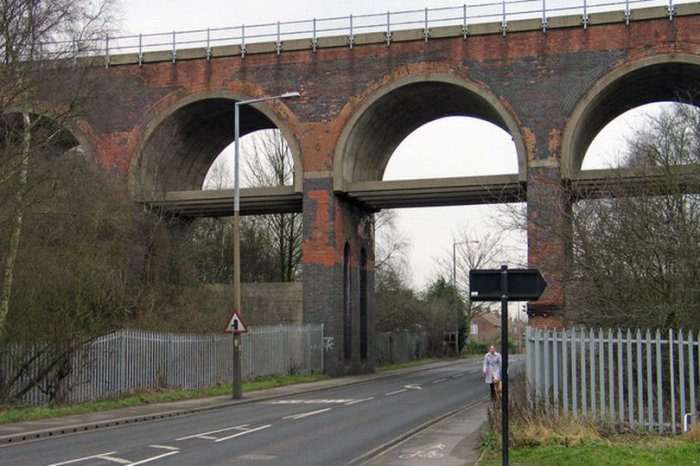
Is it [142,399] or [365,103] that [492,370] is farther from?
[365,103]

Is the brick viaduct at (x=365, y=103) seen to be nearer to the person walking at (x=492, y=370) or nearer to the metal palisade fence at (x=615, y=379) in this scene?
the person walking at (x=492, y=370)

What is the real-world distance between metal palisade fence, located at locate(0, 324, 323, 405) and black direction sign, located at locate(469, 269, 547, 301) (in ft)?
A: 51.6

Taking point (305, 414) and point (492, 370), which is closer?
point (305, 414)

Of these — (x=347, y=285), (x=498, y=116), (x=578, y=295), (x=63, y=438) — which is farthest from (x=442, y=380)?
(x=63, y=438)

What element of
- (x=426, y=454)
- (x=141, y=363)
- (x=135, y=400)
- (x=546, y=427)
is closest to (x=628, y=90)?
(x=141, y=363)

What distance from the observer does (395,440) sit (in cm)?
1544

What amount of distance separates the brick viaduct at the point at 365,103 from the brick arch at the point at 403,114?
8 centimetres

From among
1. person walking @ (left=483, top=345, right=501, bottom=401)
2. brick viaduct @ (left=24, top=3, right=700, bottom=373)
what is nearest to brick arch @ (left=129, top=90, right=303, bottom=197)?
brick viaduct @ (left=24, top=3, right=700, bottom=373)

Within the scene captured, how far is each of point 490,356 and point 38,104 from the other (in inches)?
559

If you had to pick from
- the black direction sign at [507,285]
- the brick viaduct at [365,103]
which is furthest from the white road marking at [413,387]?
the black direction sign at [507,285]

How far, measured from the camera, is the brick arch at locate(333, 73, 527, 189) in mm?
35594

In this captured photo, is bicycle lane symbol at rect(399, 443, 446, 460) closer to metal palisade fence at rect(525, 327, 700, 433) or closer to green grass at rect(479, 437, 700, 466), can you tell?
green grass at rect(479, 437, 700, 466)

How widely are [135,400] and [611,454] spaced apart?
15388 mm

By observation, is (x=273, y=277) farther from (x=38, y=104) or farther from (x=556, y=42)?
(x=38, y=104)
